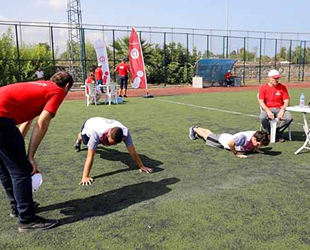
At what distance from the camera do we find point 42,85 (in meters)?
2.92

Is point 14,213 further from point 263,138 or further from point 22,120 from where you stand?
point 263,138

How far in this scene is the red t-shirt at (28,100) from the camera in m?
2.80

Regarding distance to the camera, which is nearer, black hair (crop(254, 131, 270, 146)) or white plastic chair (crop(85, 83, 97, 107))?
black hair (crop(254, 131, 270, 146))

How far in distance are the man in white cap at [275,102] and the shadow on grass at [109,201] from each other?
3310 millimetres

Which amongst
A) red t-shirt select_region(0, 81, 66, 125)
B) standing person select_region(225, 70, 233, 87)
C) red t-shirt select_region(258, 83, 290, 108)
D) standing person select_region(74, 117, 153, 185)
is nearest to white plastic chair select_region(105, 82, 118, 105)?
red t-shirt select_region(258, 83, 290, 108)

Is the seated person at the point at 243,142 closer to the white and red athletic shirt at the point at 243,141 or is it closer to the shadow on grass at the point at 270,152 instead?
the white and red athletic shirt at the point at 243,141

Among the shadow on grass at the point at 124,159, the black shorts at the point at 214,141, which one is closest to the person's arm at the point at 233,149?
the black shorts at the point at 214,141

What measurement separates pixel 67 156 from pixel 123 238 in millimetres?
2992

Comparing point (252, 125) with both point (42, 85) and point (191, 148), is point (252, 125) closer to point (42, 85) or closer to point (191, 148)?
point (191, 148)

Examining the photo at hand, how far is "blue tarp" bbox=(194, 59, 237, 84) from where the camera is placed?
24050 millimetres

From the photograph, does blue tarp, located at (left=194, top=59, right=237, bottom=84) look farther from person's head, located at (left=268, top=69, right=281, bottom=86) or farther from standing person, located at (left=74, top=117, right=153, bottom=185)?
standing person, located at (left=74, top=117, right=153, bottom=185)

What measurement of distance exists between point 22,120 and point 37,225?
38.8 inches

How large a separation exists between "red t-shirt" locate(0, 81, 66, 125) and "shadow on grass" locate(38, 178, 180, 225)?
1.13 metres

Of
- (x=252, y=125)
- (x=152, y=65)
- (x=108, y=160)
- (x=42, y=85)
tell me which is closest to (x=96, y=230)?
(x=42, y=85)
